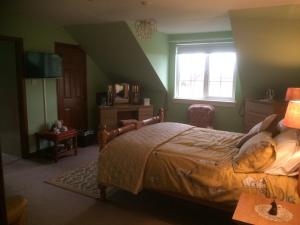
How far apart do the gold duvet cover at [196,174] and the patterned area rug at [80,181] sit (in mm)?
459

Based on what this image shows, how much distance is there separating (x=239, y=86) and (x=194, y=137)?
2404 mm

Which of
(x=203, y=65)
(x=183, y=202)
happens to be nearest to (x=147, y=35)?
(x=203, y=65)

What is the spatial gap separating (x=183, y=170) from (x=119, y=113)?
10.9 ft

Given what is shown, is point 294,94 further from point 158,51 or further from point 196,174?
point 158,51

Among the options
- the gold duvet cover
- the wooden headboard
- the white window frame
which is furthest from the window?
the gold duvet cover

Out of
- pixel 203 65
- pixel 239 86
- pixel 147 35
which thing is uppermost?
pixel 147 35

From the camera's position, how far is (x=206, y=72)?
5.41m

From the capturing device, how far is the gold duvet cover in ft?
6.81

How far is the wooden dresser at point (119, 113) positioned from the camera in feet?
16.9

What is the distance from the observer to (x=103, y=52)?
198 inches

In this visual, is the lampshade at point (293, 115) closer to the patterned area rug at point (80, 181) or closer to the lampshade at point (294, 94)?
the lampshade at point (294, 94)

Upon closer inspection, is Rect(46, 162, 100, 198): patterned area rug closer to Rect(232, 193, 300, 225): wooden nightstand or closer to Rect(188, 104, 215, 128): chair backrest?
Rect(232, 193, 300, 225): wooden nightstand

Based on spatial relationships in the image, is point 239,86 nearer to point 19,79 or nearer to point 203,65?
point 203,65

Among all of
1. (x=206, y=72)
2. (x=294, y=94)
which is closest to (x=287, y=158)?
(x=294, y=94)
